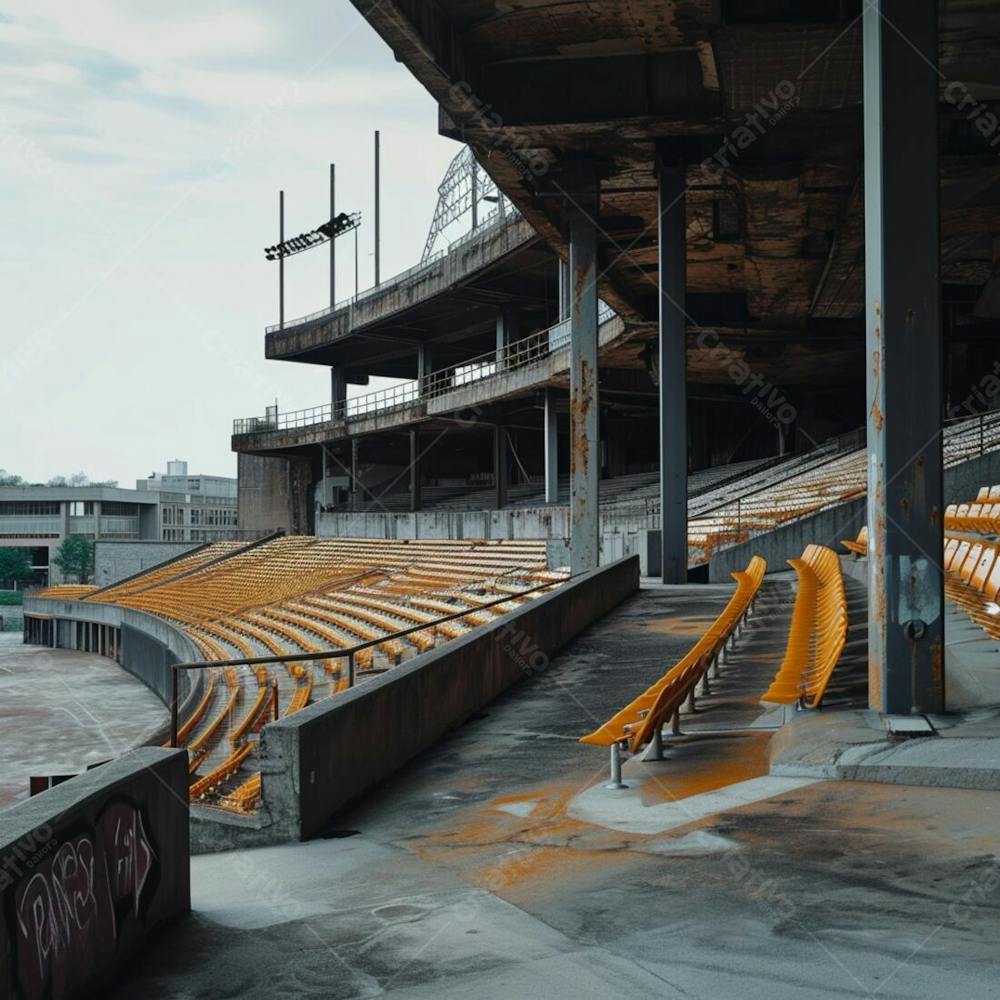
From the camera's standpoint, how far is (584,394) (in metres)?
18.4

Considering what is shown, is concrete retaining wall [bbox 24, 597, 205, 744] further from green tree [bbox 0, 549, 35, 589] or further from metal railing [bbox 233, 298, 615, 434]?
green tree [bbox 0, 549, 35, 589]

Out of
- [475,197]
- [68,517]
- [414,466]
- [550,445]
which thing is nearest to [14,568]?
[68,517]

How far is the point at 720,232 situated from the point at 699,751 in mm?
15023

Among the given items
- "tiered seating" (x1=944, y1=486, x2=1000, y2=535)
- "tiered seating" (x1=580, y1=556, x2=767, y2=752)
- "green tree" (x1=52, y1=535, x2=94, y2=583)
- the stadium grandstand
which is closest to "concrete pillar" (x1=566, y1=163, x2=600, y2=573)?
the stadium grandstand

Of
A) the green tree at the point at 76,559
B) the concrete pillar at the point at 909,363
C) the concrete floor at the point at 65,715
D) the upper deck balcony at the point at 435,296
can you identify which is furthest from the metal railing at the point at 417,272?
the green tree at the point at 76,559

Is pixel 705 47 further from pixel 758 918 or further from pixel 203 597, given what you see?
pixel 203 597

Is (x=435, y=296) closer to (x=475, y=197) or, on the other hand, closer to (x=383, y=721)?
(x=475, y=197)

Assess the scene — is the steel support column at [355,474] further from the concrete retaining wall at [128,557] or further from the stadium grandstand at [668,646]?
the stadium grandstand at [668,646]

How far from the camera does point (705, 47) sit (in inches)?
536

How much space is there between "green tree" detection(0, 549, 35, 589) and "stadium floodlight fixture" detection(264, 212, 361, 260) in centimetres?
4054

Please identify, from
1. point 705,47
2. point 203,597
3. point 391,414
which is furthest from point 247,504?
point 705,47

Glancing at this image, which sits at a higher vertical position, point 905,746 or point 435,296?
point 435,296

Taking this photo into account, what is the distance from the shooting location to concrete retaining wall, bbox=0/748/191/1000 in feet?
10.2

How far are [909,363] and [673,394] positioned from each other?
1169 cm
